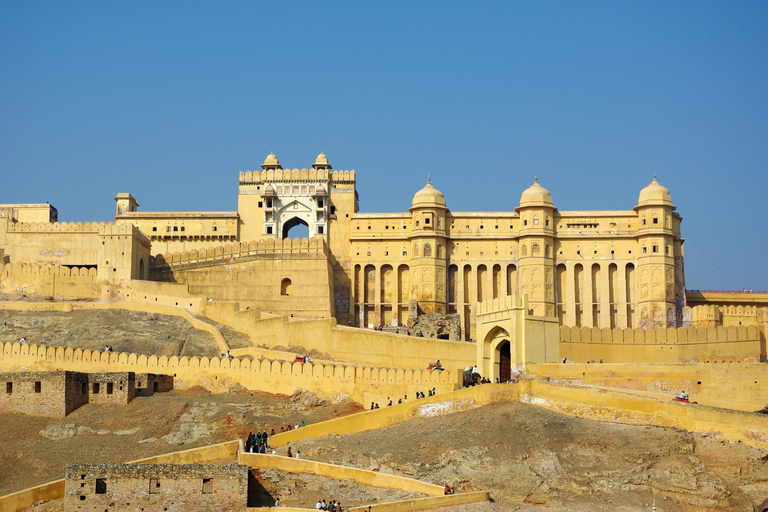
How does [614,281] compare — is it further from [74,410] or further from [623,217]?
[74,410]

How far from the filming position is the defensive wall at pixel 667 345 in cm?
4834

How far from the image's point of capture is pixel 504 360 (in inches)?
1668

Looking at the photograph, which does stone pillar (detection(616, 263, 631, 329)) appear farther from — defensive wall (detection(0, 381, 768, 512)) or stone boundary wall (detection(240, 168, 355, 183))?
defensive wall (detection(0, 381, 768, 512))

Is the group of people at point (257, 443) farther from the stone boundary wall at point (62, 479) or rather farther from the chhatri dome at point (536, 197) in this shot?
the chhatri dome at point (536, 197)

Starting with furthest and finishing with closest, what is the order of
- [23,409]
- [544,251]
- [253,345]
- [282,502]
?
1. [544,251]
2. [253,345]
3. [23,409]
4. [282,502]

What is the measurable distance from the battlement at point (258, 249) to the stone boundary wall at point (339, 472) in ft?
A: 87.4

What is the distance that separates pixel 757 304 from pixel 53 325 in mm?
40829

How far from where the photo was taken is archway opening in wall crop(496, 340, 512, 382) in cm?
4212

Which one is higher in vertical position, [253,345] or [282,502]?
[253,345]

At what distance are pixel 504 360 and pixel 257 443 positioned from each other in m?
11.3

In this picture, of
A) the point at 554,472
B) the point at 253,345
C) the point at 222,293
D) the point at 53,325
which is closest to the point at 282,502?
the point at 554,472

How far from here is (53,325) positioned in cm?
5066

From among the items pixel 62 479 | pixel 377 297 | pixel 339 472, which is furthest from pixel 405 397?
pixel 377 297

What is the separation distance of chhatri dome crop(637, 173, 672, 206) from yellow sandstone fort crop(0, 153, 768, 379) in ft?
0.23
